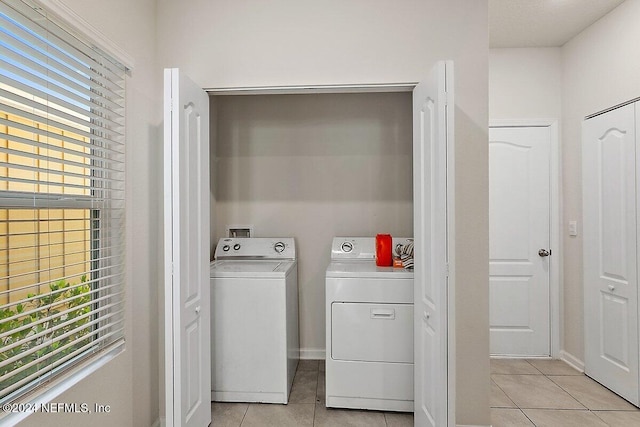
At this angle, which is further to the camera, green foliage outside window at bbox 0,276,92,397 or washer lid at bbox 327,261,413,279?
washer lid at bbox 327,261,413,279

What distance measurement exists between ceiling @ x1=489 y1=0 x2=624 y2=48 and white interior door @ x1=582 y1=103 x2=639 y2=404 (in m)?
0.77

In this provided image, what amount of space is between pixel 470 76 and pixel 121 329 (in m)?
2.33

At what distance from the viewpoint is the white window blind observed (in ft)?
4.16

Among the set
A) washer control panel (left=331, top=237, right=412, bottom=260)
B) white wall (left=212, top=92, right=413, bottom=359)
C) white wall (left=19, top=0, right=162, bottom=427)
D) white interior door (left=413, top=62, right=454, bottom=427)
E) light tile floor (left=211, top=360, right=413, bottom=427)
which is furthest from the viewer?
white wall (left=212, top=92, right=413, bottom=359)

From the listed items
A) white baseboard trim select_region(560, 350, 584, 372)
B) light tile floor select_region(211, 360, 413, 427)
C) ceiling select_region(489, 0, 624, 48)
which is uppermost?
ceiling select_region(489, 0, 624, 48)

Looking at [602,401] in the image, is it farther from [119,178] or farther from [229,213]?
[119,178]

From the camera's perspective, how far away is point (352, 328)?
7.89 feet

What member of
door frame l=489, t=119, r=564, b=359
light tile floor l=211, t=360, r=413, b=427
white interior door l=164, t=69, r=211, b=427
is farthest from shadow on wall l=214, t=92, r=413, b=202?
light tile floor l=211, t=360, r=413, b=427

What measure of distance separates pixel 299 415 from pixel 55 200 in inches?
73.4

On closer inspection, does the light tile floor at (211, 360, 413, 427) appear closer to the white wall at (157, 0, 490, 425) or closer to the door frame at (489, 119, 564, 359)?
the white wall at (157, 0, 490, 425)

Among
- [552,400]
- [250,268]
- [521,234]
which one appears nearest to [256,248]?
[250,268]

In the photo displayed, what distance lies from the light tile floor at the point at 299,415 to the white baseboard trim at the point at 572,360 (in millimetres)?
1685

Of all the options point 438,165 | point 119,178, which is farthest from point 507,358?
point 119,178

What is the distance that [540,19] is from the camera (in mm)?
2824
